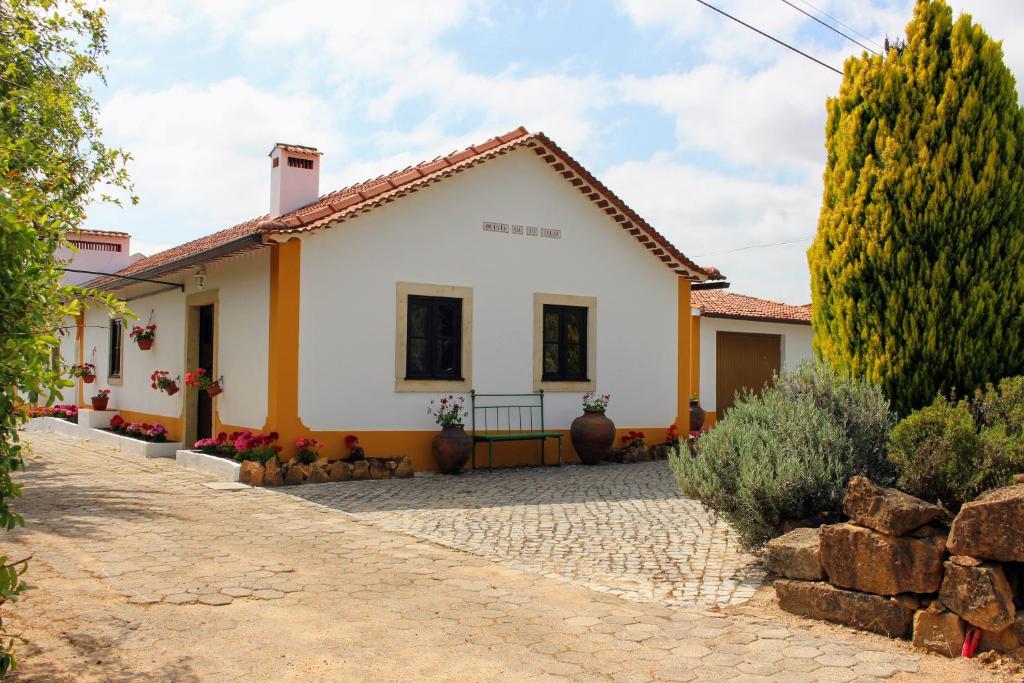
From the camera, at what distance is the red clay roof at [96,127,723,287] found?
38.3 feet

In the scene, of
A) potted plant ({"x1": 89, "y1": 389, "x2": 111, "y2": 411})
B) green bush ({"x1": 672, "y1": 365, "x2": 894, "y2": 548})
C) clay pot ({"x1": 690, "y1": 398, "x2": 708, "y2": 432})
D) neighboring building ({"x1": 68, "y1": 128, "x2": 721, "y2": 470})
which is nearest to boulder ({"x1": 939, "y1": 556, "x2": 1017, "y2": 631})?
green bush ({"x1": 672, "y1": 365, "x2": 894, "y2": 548})

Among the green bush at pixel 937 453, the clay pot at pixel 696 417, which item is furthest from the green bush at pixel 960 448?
the clay pot at pixel 696 417

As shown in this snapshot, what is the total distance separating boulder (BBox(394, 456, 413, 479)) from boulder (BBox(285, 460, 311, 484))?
4.05 feet

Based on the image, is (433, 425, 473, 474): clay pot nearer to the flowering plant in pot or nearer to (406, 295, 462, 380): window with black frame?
(406, 295, 462, 380): window with black frame

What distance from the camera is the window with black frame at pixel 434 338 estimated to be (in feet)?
42.0

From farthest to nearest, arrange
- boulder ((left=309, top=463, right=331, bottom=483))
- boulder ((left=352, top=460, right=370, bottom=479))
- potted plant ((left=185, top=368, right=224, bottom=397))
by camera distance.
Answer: potted plant ((left=185, top=368, right=224, bottom=397)), boulder ((left=352, top=460, right=370, bottom=479)), boulder ((left=309, top=463, right=331, bottom=483))

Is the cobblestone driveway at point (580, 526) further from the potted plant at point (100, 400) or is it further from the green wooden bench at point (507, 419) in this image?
the potted plant at point (100, 400)

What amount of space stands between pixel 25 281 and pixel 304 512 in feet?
18.7

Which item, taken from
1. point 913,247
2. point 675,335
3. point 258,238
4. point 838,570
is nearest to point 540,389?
point 675,335

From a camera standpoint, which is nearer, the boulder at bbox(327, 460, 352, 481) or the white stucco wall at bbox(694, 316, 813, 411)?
the boulder at bbox(327, 460, 352, 481)

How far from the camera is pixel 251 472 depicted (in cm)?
1085

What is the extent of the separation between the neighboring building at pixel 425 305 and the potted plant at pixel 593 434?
0.45 metres

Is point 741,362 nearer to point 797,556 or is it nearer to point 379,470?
point 379,470

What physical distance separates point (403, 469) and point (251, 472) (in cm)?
200
